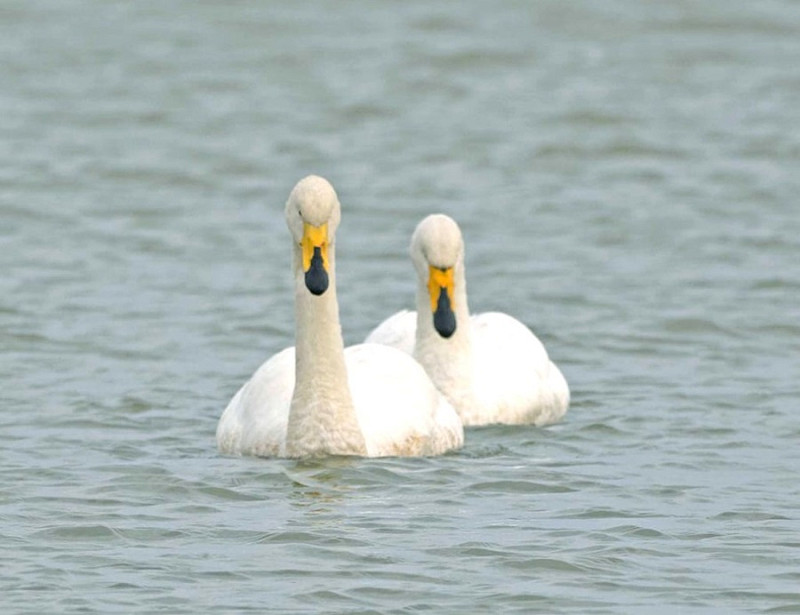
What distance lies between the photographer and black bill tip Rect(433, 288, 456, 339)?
12.1 metres

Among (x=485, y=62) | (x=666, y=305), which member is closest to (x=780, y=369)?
(x=666, y=305)

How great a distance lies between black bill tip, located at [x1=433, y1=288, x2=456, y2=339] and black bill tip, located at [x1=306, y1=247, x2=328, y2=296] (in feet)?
3.80

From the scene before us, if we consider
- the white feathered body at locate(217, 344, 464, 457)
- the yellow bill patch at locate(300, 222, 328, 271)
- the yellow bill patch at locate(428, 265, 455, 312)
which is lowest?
the white feathered body at locate(217, 344, 464, 457)

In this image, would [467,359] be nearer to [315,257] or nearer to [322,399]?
[322,399]

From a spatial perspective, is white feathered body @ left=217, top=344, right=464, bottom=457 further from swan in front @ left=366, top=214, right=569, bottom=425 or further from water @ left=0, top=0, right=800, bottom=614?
swan in front @ left=366, top=214, right=569, bottom=425

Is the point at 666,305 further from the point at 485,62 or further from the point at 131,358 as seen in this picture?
the point at 485,62

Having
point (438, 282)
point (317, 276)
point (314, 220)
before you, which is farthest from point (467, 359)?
point (317, 276)

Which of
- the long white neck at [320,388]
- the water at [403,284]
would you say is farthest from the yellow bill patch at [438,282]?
the long white neck at [320,388]

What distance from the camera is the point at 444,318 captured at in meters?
12.2

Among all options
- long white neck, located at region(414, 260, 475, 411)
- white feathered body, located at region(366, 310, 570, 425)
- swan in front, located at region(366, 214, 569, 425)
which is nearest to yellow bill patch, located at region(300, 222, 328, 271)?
swan in front, located at region(366, 214, 569, 425)

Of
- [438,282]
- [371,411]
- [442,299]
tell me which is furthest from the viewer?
[438,282]

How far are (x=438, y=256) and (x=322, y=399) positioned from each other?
1843mm

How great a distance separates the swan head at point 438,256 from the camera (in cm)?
1289

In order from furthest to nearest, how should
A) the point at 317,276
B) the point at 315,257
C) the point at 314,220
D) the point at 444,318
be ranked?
the point at 444,318 → the point at 314,220 → the point at 315,257 → the point at 317,276
